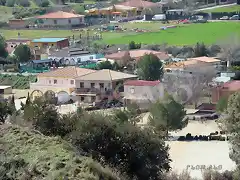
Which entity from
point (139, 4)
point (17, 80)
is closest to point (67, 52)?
point (17, 80)

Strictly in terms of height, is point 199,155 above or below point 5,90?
above

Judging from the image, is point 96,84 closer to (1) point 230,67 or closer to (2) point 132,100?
(2) point 132,100

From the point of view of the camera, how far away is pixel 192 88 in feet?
91.4

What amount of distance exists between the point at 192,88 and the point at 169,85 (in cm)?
105

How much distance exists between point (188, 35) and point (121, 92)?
767 inches

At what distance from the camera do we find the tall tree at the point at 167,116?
71.9 feet

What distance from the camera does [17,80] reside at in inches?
1403

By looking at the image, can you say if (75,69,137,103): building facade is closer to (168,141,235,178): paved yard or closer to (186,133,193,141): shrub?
(186,133,193,141): shrub

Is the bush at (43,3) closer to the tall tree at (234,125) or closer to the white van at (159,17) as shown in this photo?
the white van at (159,17)

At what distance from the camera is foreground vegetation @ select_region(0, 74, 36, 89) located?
114ft

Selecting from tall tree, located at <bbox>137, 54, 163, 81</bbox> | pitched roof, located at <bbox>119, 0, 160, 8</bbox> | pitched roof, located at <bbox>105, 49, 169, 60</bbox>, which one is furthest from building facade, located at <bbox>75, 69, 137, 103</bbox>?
pitched roof, located at <bbox>119, 0, 160, 8</bbox>

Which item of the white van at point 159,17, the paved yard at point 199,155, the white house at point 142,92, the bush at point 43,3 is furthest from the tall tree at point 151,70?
the bush at point 43,3

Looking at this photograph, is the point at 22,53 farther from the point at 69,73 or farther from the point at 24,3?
the point at 24,3

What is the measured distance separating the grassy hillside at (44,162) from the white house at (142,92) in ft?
51.6
